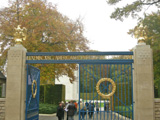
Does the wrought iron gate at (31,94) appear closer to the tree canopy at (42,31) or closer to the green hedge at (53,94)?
the tree canopy at (42,31)

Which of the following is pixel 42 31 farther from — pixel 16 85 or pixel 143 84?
pixel 143 84

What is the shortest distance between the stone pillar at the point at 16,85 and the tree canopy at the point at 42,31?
745cm

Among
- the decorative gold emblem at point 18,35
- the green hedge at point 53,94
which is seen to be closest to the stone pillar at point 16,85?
the decorative gold emblem at point 18,35

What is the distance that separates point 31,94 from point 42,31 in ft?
29.8

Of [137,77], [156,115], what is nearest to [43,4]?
[137,77]

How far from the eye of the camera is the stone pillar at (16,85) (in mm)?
10438

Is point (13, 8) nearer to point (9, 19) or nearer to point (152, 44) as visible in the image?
point (9, 19)

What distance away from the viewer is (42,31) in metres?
19.5

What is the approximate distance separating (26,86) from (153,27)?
11.5 meters

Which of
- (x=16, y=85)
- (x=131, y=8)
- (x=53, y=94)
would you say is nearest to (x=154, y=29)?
(x=131, y=8)

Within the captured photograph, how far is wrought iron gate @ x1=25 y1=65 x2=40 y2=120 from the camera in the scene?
35.9ft

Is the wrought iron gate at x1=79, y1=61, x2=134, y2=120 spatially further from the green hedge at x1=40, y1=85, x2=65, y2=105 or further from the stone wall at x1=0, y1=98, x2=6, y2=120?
the stone wall at x1=0, y1=98, x2=6, y2=120

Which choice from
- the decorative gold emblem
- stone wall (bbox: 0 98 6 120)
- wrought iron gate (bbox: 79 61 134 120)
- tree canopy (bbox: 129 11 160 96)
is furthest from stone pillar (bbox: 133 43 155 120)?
tree canopy (bbox: 129 11 160 96)

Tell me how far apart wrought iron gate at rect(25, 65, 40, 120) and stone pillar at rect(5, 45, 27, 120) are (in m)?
0.30
